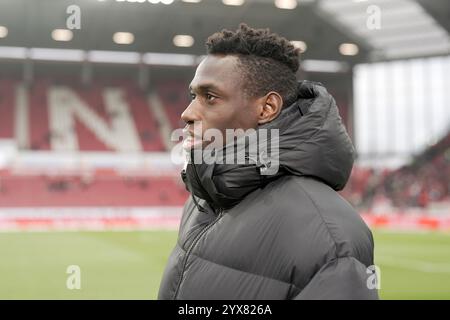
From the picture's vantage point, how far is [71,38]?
27.0m

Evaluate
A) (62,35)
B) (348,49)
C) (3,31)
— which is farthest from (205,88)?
(348,49)

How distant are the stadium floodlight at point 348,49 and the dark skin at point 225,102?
95.5ft

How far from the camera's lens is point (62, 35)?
26.2 meters

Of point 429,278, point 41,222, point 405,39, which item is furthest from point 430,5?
point 41,222

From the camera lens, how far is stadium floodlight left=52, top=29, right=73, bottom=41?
25406 mm

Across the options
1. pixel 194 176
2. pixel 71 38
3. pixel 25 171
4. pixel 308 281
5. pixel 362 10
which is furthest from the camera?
pixel 25 171

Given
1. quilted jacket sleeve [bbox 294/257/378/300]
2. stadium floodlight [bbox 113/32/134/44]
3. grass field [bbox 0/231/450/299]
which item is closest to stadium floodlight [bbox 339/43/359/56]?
stadium floodlight [bbox 113/32/134/44]

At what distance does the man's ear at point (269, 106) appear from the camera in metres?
1.59

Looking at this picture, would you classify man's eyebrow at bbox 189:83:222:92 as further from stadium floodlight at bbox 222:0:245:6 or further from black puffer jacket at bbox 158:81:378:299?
stadium floodlight at bbox 222:0:245:6

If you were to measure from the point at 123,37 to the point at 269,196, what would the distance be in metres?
27.1

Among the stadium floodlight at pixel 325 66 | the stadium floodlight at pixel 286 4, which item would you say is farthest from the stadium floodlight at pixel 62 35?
the stadium floodlight at pixel 325 66

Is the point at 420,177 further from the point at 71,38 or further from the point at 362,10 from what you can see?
the point at 71,38

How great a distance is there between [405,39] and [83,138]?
18.7 meters
